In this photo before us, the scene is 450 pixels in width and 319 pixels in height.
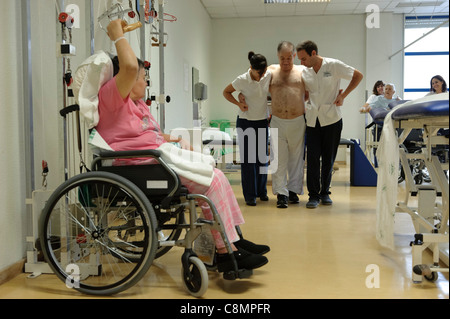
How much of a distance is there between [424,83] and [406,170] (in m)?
8.25

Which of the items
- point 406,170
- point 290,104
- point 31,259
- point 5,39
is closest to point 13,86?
point 5,39

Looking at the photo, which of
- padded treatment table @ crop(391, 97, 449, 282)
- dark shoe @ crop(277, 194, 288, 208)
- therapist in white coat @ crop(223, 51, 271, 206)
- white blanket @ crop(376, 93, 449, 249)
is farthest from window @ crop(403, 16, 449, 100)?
white blanket @ crop(376, 93, 449, 249)

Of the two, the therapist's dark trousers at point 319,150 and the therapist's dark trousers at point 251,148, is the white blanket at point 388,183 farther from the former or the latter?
the therapist's dark trousers at point 251,148

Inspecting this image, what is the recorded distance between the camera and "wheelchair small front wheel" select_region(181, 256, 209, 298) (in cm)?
183

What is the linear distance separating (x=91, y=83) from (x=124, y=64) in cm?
18

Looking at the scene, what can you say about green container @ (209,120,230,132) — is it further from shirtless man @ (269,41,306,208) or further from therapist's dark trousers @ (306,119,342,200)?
therapist's dark trousers @ (306,119,342,200)

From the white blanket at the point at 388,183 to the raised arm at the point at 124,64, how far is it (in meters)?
1.24

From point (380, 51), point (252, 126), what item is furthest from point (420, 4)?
point (252, 126)

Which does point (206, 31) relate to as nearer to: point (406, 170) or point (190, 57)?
point (190, 57)

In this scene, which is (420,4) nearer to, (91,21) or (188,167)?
(91,21)

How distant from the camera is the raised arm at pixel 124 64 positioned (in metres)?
1.87

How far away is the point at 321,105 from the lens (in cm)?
399

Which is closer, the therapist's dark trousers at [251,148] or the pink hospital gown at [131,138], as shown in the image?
the pink hospital gown at [131,138]

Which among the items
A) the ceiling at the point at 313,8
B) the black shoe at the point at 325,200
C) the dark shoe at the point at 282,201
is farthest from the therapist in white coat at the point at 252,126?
the ceiling at the point at 313,8
